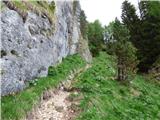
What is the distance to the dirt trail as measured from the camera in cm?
1952

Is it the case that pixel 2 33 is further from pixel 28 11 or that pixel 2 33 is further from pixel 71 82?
pixel 71 82

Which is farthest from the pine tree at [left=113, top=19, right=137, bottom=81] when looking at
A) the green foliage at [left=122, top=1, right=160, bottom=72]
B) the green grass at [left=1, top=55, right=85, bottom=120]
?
the green foliage at [left=122, top=1, right=160, bottom=72]

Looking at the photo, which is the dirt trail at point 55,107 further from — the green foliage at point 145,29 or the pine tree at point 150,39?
the green foliage at point 145,29

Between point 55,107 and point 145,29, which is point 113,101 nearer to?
point 55,107

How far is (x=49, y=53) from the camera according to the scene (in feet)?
94.9

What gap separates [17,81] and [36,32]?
5906 millimetres

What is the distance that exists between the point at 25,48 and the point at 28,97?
4145 millimetres

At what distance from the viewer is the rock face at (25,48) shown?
1950 centimetres

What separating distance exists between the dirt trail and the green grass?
49 cm

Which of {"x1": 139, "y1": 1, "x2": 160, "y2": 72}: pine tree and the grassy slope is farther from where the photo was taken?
{"x1": 139, "y1": 1, "x2": 160, "y2": 72}: pine tree

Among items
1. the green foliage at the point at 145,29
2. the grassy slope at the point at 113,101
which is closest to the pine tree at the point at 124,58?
the grassy slope at the point at 113,101

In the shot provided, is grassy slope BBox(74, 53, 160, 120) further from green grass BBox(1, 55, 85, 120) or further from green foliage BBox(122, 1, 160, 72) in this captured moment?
green foliage BBox(122, 1, 160, 72)

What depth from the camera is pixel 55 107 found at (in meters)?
21.6

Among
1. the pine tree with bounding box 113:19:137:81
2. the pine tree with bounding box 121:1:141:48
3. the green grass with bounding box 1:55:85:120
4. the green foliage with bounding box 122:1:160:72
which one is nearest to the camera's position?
the green grass with bounding box 1:55:85:120
